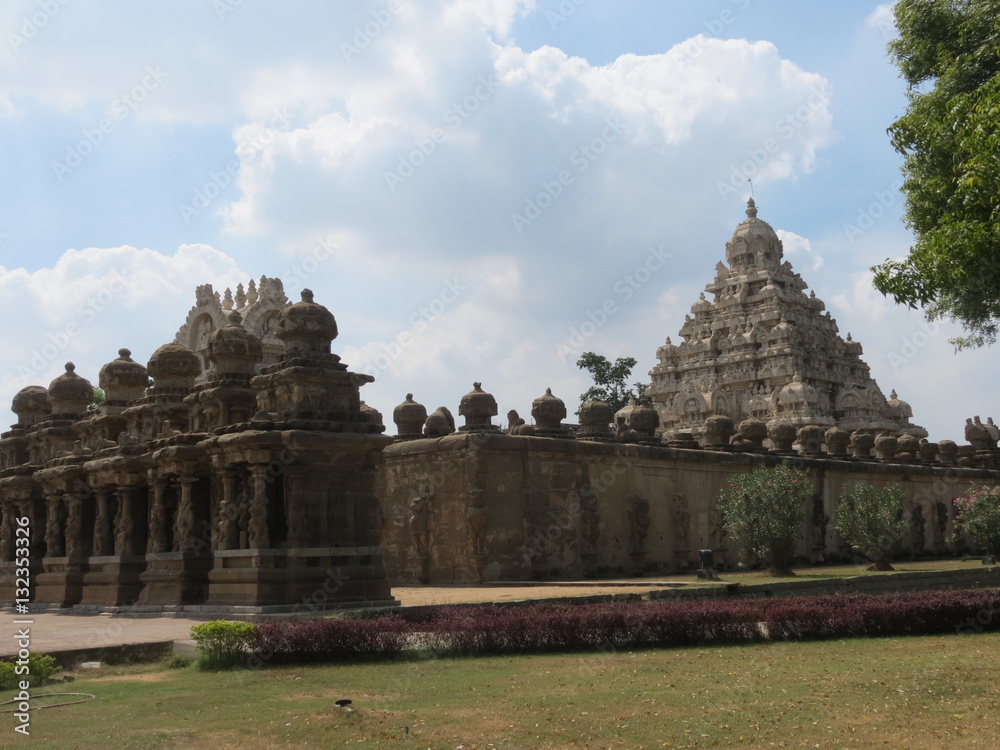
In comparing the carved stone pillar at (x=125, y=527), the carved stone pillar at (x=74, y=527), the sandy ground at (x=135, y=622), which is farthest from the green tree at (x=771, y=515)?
the carved stone pillar at (x=74, y=527)

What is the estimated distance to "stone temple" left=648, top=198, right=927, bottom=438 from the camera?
153 ft

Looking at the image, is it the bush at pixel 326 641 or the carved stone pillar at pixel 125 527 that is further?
the carved stone pillar at pixel 125 527

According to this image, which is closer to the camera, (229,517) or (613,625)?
(613,625)

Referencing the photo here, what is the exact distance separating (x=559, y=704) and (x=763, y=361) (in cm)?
4161

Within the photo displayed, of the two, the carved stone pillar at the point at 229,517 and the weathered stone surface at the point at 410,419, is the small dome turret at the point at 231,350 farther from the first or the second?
the weathered stone surface at the point at 410,419

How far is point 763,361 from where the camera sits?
48375mm

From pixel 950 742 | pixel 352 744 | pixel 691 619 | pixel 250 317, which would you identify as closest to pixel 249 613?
pixel 691 619

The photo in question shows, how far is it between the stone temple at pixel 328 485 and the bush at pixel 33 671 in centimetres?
380

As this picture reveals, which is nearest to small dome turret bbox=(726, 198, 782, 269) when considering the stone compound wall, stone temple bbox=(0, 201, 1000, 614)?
stone temple bbox=(0, 201, 1000, 614)

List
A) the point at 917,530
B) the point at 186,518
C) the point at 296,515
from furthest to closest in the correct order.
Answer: the point at 917,530, the point at 186,518, the point at 296,515

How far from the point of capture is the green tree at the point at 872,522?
23438mm

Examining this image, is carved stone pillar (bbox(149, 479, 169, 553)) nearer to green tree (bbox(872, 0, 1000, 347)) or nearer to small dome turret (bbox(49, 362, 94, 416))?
small dome turret (bbox(49, 362, 94, 416))

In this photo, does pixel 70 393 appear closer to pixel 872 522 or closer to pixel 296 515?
pixel 296 515

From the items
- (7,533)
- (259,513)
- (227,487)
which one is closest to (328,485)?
(259,513)
